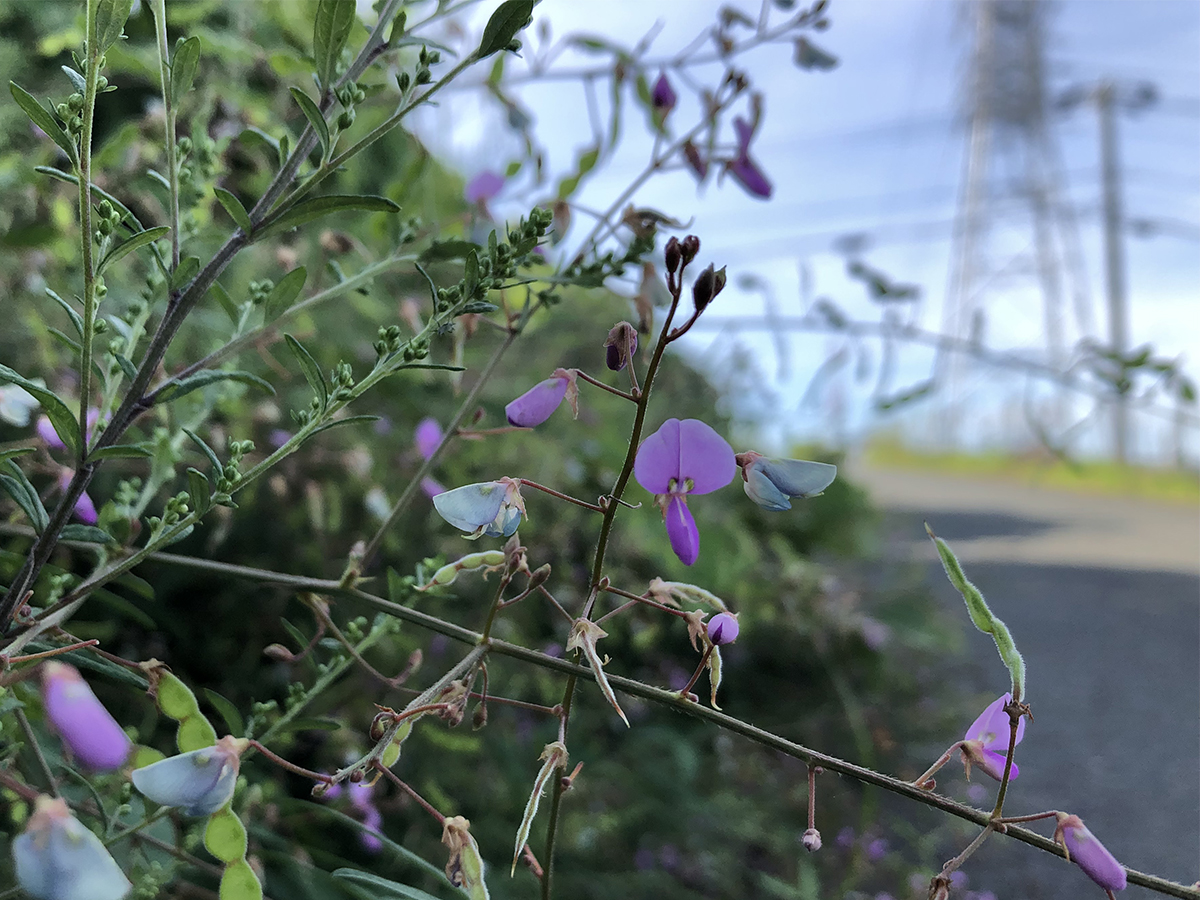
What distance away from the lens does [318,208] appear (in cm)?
24

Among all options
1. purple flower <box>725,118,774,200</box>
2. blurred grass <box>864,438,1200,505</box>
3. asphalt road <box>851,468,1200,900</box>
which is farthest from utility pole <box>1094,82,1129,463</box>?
purple flower <box>725,118,774,200</box>

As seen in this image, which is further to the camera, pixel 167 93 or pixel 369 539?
pixel 369 539

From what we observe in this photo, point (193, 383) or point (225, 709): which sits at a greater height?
point (193, 383)

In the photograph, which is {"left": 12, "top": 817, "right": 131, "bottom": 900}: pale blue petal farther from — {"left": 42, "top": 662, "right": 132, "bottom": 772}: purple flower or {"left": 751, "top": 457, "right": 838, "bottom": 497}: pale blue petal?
{"left": 751, "top": 457, "right": 838, "bottom": 497}: pale blue petal

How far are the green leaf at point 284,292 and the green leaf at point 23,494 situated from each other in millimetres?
87

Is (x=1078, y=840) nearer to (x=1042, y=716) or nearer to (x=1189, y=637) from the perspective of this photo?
(x=1042, y=716)

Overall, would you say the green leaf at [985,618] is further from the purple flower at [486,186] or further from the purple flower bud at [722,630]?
the purple flower at [486,186]

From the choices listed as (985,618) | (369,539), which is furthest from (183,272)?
(369,539)

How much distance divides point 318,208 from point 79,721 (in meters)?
0.15

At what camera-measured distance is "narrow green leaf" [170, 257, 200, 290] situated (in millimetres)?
240

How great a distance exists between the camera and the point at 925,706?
1069 millimetres

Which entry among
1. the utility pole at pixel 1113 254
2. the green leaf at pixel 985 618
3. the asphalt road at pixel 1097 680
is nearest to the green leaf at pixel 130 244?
→ the green leaf at pixel 985 618

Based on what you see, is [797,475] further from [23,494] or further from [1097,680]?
[1097,680]

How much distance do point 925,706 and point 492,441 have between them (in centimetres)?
68
